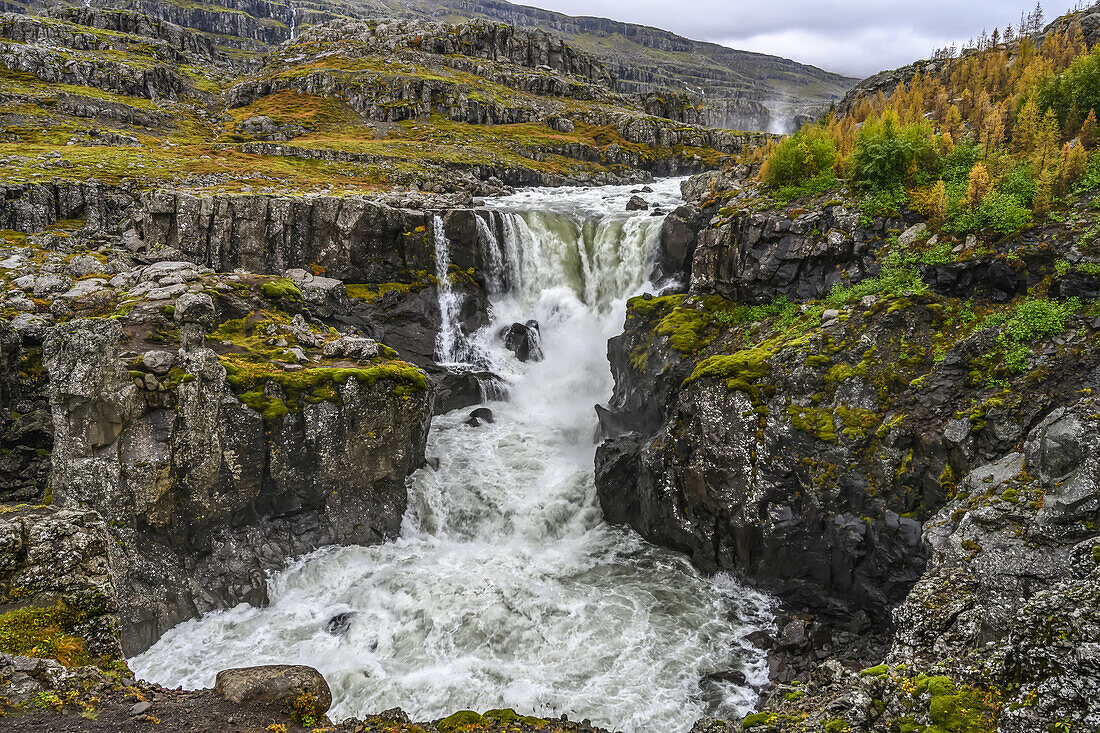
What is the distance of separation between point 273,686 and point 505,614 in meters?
8.81

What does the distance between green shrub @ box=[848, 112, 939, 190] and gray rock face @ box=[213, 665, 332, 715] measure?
86.3 feet

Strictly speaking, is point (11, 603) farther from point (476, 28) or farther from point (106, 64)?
point (476, 28)

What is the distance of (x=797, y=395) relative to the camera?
19.6m

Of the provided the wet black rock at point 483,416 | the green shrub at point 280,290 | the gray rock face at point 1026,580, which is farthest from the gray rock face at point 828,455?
the green shrub at point 280,290

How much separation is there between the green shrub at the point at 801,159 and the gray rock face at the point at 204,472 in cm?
2042

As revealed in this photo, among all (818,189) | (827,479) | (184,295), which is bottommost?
(827,479)

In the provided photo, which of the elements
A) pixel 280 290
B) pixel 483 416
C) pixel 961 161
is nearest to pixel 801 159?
pixel 961 161

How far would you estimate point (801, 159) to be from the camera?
88.5ft

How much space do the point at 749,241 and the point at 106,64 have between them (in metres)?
103

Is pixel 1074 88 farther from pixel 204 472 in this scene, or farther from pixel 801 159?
pixel 204 472

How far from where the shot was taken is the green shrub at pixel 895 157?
2278cm

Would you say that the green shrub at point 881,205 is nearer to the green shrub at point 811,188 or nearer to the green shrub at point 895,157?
the green shrub at point 895,157

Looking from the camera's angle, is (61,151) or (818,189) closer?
(818,189)

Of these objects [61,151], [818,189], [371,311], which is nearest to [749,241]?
[818,189]
